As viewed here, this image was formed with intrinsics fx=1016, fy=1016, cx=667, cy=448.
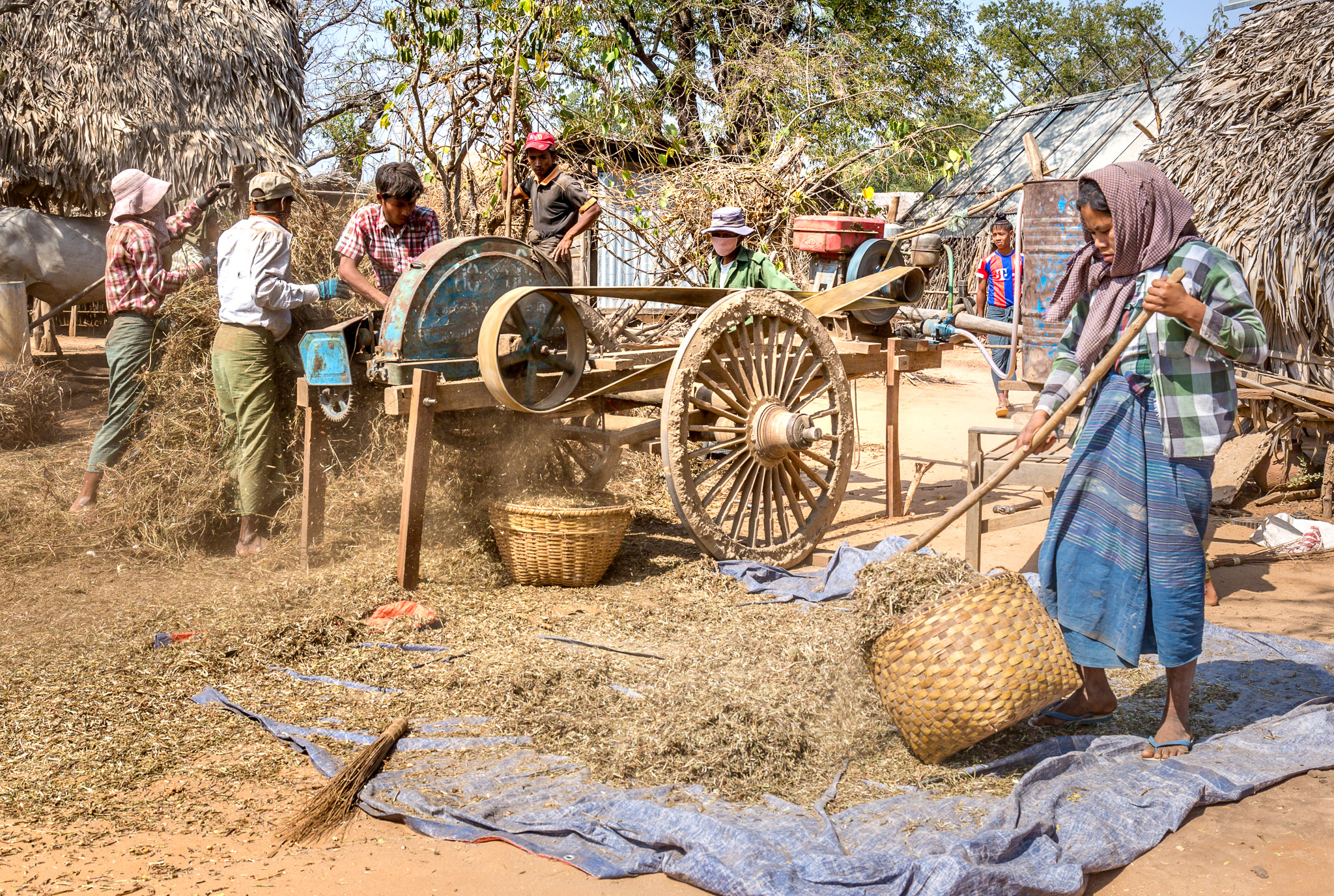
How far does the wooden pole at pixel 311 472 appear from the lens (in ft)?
15.4

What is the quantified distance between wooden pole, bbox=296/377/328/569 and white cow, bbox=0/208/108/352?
5582mm

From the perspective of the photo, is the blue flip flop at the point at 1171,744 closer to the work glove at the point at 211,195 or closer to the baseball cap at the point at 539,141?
the baseball cap at the point at 539,141

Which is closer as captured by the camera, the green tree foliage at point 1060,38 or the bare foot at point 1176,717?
the bare foot at point 1176,717

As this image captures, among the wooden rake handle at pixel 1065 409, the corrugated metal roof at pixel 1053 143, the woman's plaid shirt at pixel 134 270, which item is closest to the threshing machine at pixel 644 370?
the woman's plaid shirt at pixel 134 270

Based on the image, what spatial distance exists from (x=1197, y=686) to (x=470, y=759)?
2.63 meters

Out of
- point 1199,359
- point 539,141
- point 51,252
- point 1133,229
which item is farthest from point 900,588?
point 51,252

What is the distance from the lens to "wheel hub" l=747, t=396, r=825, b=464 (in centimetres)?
483

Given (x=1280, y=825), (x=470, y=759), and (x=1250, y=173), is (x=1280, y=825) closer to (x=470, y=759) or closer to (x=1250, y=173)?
(x=470, y=759)

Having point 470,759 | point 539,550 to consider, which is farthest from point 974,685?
point 539,550

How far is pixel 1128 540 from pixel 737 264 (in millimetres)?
3167

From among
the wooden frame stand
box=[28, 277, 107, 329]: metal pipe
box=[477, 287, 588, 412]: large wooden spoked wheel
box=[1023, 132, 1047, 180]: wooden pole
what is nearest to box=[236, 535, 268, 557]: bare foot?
box=[477, 287, 588, 412]: large wooden spoked wheel

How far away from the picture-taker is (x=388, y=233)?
17.1 ft

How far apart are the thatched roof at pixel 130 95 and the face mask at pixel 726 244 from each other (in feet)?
19.3

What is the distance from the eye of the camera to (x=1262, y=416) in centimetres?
688
